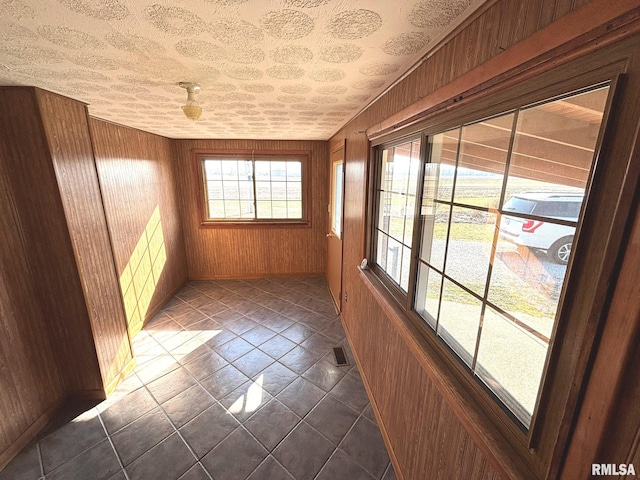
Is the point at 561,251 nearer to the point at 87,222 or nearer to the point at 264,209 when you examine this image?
the point at 87,222

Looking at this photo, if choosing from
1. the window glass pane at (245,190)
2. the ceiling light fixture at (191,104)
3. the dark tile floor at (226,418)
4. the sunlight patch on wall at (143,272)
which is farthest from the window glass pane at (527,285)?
the window glass pane at (245,190)

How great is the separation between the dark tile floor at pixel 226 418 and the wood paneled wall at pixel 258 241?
1429 mm

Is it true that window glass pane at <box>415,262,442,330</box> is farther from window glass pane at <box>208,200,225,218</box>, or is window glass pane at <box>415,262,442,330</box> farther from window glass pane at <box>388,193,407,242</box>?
window glass pane at <box>208,200,225,218</box>

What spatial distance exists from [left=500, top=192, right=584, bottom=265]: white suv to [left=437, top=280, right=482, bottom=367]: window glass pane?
30cm

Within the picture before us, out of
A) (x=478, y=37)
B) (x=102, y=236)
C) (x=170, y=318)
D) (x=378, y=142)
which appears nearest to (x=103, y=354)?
(x=102, y=236)

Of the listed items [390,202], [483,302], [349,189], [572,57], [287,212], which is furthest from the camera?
[287,212]

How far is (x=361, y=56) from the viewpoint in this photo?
1.19 m

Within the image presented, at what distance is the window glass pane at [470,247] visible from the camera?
→ 92 centimetres

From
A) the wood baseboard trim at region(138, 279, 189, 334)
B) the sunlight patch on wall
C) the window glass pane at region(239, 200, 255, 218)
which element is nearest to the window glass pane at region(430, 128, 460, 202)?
the sunlight patch on wall

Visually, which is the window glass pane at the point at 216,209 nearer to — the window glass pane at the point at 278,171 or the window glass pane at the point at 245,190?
the window glass pane at the point at 245,190

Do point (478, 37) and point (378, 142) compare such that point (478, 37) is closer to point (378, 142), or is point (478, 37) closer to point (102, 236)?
point (378, 142)

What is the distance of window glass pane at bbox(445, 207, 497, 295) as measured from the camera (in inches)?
36.4

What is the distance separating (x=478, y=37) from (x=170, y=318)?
3.75 m

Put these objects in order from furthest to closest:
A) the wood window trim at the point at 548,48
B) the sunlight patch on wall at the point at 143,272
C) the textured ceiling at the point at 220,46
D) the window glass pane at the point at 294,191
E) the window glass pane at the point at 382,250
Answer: the window glass pane at the point at 294,191 → the sunlight patch on wall at the point at 143,272 → the window glass pane at the point at 382,250 → the textured ceiling at the point at 220,46 → the wood window trim at the point at 548,48
